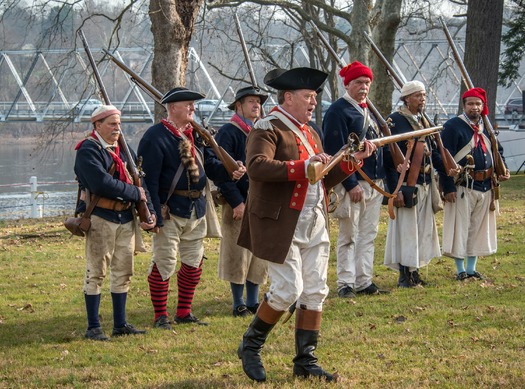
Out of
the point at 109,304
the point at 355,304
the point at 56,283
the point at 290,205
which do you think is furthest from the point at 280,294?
the point at 56,283

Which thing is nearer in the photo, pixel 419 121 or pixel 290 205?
pixel 290 205

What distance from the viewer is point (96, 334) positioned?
766 cm

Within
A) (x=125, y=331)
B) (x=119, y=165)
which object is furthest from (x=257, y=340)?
(x=119, y=165)

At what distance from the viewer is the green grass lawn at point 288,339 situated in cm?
625

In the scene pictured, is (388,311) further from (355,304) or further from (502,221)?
(502,221)

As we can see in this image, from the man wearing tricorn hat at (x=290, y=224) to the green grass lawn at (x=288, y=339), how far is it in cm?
28

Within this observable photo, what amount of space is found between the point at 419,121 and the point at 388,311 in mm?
2167

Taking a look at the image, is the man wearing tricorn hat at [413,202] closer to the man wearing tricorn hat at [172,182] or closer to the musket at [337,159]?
the man wearing tricorn hat at [172,182]

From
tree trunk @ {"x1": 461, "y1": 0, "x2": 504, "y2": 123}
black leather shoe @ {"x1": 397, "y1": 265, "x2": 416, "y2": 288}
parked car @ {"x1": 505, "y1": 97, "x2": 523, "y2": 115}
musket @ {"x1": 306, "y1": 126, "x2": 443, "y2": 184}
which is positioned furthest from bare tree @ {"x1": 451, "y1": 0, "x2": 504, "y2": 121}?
parked car @ {"x1": 505, "y1": 97, "x2": 523, "y2": 115}

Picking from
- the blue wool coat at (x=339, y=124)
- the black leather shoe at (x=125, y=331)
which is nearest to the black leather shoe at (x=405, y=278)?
the blue wool coat at (x=339, y=124)

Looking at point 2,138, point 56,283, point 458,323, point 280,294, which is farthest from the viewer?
point 2,138

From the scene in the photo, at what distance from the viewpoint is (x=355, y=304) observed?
8.62m

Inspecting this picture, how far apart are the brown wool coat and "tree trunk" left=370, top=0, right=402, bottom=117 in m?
12.8

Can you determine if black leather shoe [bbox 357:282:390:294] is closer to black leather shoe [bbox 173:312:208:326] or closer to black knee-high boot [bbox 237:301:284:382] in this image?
black leather shoe [bbox 173:312:208:326]
